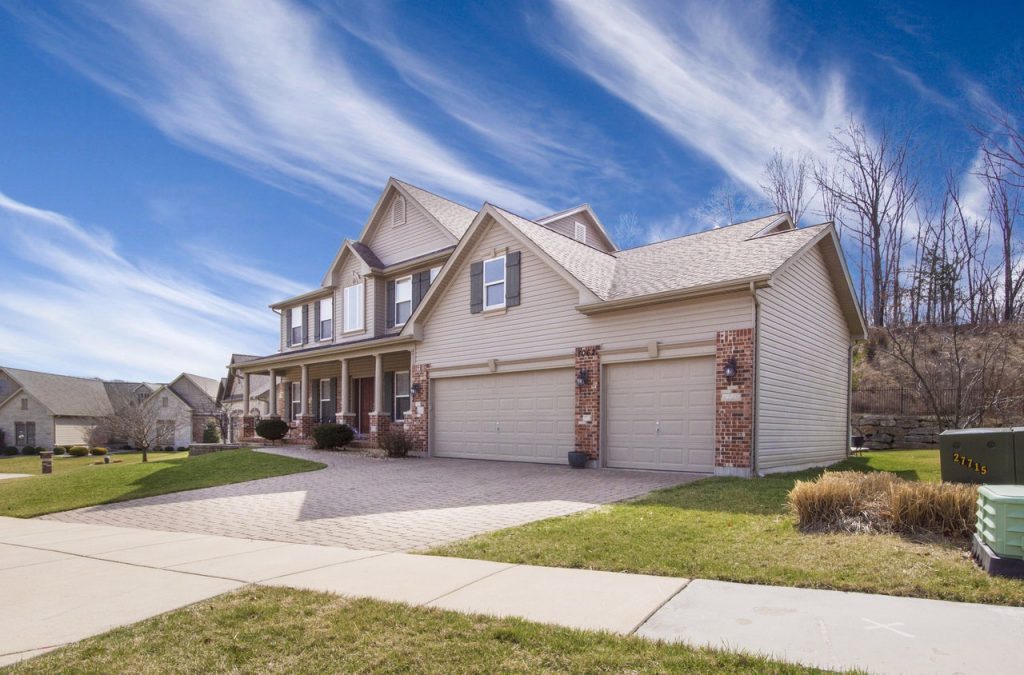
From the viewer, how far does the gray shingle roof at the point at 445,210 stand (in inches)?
913

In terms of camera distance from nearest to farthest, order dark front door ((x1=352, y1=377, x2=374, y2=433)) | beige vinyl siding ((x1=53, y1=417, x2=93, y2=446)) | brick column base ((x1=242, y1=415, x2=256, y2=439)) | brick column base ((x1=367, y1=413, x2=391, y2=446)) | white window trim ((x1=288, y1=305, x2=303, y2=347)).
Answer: brick column base ((x1=367, y1=413, x2=391, y2=446)) → dark front door ((x1=352, y1=377, x2=374, y2=433)) → brick column base ((x1=242, y1=415, x2=256, y2=439)) → white window trim ((x1=288, y1=305, x2=303, y2=347)) → beige vinyl siding ((x1=53, y1=417, x2=93, y2=446))

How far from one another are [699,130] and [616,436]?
13.1 m

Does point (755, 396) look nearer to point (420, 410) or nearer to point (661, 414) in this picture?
point (661, 414)

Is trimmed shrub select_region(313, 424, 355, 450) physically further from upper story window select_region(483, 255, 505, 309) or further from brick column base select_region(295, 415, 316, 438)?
upper story window select_region(483, 255, 505, 309)

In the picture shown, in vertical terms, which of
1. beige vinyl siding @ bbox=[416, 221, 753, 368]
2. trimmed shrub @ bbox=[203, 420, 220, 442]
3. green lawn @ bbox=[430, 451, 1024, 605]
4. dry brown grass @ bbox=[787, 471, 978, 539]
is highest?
beige vinyl siding @ bbox=[416, 221, 753, 368]

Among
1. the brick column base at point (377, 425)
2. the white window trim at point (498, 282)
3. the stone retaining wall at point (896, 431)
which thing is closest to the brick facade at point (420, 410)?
the brick column base at point (377, 425)

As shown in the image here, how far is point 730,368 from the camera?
503 inches

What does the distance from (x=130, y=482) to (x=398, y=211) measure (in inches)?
541

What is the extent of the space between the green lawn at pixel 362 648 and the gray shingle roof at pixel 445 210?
61.1 feet

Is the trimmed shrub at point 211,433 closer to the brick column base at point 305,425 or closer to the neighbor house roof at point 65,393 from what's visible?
the neighbor house roof at point 65,393

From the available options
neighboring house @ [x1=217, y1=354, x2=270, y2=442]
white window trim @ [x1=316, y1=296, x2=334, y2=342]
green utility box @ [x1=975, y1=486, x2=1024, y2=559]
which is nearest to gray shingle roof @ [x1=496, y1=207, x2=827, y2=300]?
green utility box @ [x1=975, y1=486, x2=1024, y2=559]

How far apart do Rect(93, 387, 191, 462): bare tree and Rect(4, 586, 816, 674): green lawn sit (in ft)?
100

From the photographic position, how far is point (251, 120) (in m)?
15.8

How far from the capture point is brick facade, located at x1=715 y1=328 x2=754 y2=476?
12.6 metres
